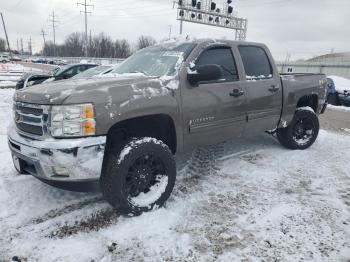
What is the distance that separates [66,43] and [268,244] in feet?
353

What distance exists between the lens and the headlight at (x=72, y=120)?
3.07 metres

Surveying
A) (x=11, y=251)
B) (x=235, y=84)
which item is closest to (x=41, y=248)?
(x=11, y=251)

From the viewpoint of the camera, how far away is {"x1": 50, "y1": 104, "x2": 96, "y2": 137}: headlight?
121 inches

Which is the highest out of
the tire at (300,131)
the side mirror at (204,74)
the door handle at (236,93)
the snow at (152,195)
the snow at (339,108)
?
the side mirror at (204,74)

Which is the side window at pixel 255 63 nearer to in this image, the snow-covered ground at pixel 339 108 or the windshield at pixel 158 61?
the windshield at pixel 158 61

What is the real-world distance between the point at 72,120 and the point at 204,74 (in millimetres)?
1541

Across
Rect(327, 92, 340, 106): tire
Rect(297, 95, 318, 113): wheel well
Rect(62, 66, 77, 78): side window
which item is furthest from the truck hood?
Rect(327, 92, 340, 106): tire

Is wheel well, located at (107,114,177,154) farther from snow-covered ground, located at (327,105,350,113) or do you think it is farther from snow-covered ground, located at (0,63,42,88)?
snow-covered ground, located at (0,63,42,88)

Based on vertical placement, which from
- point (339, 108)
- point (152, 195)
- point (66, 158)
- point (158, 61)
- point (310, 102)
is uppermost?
point (158, 61)

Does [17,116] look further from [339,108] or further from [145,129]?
[339,108]

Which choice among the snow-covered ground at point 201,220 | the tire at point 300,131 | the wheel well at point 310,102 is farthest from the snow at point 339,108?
the snow-covered ground at point 201,220

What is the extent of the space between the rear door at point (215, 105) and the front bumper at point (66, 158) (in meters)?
1.19

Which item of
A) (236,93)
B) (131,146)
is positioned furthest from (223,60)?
(131,146)

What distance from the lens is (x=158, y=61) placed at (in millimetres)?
4246
